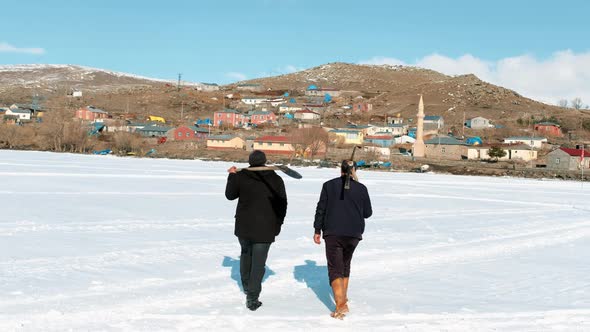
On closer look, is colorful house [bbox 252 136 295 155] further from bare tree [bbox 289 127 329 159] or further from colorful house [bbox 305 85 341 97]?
colorful house [bbox 305 85 341 97]

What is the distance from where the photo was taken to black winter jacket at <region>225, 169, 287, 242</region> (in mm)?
6363

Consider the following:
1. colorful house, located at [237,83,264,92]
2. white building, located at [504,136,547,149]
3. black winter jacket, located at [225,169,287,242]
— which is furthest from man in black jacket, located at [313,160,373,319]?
colorful house, located at [237,83,264,92]

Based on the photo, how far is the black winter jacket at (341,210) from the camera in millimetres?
6137

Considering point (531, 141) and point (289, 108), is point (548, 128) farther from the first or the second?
point (289, 108)

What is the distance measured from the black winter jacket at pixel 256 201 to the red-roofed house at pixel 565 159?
2360 inches

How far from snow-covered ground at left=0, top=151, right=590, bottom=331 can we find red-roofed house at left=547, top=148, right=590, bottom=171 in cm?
4754

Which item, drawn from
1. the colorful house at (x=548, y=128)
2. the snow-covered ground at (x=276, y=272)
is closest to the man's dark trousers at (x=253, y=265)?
the snow-covered ground at (x=276, y=272)

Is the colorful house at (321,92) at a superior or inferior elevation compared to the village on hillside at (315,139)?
superior

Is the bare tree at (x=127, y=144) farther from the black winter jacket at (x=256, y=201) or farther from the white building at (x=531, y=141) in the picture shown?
the black winter jacket at (x=256, y=201)

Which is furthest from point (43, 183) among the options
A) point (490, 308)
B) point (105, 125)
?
point (105, 125)

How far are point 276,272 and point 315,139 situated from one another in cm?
6142

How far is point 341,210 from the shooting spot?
20.2 feet

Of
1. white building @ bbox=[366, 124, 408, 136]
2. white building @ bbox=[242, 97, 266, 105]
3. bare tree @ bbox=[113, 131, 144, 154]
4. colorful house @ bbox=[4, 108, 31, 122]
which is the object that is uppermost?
white building @ bbox=[242, 97, 266, 105]

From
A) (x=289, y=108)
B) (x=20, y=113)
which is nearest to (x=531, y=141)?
(x=289, y=108)
